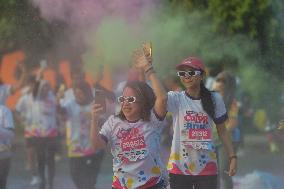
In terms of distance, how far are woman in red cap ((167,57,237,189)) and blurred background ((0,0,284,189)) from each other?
7.44 ft

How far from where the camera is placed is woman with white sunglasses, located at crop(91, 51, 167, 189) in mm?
5391

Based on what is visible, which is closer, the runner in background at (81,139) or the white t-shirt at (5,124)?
the white t-shirt at (5,124)

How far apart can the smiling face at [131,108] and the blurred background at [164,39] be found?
2.85m

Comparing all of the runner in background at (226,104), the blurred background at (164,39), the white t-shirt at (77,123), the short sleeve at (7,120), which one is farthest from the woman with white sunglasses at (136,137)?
the white t-shirt at (77,123)

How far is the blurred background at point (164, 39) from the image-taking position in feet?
28.3

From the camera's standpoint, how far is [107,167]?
12.5 meters

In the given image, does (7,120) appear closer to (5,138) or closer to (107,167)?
(5,138)

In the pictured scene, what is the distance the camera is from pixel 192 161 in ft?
19.7

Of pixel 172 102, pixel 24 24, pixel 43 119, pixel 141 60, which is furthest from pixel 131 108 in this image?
pixel 43 119

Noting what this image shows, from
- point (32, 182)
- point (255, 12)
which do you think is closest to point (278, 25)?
point (255, 12)

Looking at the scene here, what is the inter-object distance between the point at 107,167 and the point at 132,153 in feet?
23.6

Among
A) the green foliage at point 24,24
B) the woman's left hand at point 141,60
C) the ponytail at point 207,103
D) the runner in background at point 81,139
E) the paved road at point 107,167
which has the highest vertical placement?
the green foliage at point 24,24

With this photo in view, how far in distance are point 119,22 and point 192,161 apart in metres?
2.90

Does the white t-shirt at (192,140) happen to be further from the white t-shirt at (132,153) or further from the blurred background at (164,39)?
the blurred background at (164,39)
